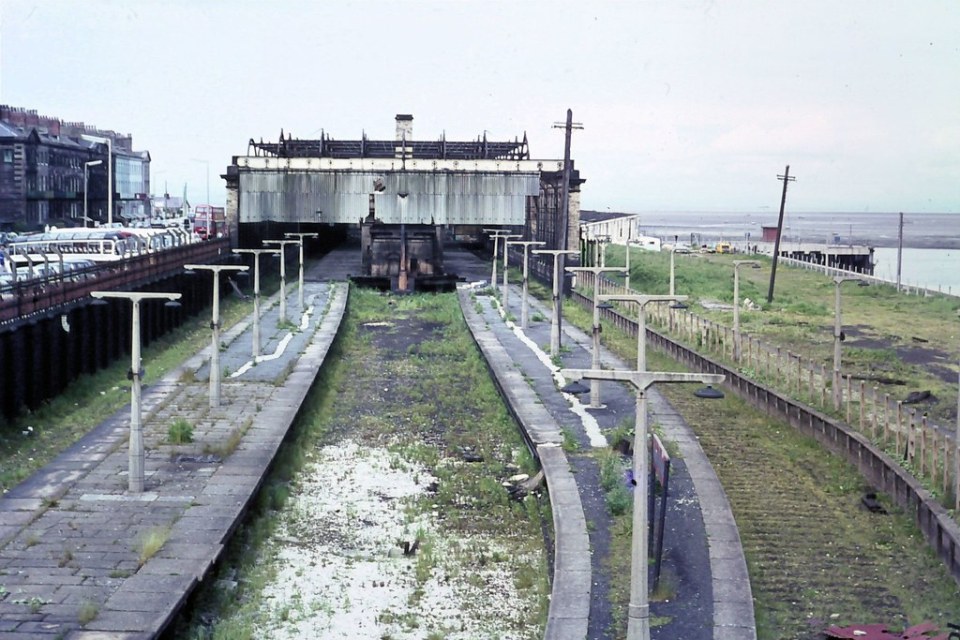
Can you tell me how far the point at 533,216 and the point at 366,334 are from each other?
4327 centimetres

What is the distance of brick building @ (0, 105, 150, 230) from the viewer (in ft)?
328

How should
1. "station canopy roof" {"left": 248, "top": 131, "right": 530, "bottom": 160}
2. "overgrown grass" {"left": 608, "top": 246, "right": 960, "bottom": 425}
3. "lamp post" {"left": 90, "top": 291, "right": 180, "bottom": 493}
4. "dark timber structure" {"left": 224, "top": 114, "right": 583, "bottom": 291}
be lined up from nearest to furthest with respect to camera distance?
"lamp post" {"left": 90, "top": 291, "right": 180, "bottom": 493}, "overgrown grass" {"left": 608, "top": 246, "right": 960, "bottom": 425}, "dark timber structure" {"left": 224, "top": 114, "right": 583, "bottom": 291}, "station canopy roof" {"left": 248, "top": 131, "right": 530, "bottom": 160}

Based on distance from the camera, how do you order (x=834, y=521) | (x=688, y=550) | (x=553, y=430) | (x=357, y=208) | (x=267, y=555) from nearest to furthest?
(x=688, y=550), (x=267, y=555), (x=834, y=521), (x=553, y=430), (x=357, y=208)

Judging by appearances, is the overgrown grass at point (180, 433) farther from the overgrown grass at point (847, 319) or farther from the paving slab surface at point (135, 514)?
the overgrown grass at point (847, 319)

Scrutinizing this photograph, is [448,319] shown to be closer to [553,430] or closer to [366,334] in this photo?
[366,334]

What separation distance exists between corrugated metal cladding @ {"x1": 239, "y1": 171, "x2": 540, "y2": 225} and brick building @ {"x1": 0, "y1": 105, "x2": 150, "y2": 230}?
17855 mm

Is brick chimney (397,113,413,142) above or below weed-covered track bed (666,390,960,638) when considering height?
above

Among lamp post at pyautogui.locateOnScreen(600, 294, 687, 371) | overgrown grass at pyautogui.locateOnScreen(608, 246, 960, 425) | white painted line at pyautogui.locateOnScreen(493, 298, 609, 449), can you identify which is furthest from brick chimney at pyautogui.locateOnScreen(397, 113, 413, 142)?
lamp post at pyautogui.locateOnScreen(600, 294, 687, 371)

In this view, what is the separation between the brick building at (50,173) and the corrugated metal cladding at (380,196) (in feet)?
58.6

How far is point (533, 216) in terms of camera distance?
297 ft

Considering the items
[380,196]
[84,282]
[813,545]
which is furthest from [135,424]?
[380,196]

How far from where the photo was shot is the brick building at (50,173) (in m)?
99.9

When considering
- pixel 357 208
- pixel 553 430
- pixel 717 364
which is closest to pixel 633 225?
pixel 357 208

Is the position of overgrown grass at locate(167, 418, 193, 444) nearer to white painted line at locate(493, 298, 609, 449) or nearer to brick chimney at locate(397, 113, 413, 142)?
white painted line at locate(493, 298, 609, 449)
